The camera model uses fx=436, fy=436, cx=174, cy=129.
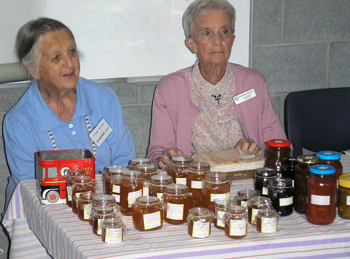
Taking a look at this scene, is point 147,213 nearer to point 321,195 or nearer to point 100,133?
point 321,195

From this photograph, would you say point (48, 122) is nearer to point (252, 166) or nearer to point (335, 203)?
point (252, 166)

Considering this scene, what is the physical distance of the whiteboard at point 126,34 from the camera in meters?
2.72

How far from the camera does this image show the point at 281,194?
4.84ft

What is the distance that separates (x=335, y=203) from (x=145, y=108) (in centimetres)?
180

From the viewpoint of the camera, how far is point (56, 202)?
1648 mm

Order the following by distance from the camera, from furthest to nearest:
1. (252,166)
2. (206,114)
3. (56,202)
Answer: (206,114) < (252,166) < (56,202)

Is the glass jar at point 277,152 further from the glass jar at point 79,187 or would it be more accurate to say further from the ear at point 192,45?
the ear at point 192,45

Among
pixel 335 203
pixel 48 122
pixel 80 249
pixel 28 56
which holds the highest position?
pixel 28 56

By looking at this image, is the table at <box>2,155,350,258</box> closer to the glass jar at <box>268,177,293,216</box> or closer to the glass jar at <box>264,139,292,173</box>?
the glass jar at <box>268,177,293,216</box>

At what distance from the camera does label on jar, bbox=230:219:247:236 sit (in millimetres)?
1305

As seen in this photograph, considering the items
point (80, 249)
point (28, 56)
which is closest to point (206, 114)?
point (28, 56)

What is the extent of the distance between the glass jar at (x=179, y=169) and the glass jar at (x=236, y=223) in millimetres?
349

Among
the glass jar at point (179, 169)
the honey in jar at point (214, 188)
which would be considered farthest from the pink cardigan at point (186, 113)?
the honey in jar at point (214, 188)

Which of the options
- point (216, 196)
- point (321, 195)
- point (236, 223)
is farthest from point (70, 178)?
point (321, 195)
